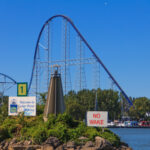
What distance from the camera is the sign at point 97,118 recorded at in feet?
97.1

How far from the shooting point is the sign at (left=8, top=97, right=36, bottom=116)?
3416 cm

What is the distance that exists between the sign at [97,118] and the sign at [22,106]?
6323mm

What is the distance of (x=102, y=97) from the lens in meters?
103

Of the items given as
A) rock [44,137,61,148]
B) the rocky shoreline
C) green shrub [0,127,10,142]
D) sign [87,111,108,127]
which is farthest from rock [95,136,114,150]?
green shrub [0,127,10,142]

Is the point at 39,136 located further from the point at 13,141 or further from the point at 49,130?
the point at 13,141

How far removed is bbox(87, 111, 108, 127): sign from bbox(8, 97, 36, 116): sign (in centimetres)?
632

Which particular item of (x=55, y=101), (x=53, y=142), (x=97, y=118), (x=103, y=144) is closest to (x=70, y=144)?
(x=53, y=142)

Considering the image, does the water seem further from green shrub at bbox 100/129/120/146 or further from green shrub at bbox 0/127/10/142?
green shrub at bbox 0/127/10/142

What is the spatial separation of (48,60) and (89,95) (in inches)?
1285

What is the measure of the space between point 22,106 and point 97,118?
8.16m

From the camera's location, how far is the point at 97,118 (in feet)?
97.6

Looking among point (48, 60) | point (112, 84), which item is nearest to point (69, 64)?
point (48, 60)

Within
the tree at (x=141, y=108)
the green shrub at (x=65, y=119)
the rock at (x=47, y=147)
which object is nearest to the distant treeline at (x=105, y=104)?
the tree at (x=141, y=108)

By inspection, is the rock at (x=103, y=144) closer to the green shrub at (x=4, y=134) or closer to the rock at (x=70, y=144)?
the rock at (x=70, y=144)
